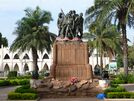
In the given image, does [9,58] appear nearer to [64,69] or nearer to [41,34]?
[41,34]

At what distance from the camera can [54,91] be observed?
2361 centimetres

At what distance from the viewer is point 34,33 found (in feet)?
154

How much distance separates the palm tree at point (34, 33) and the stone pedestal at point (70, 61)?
65.1 feet

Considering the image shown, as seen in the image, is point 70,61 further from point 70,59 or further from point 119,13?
point 119,13

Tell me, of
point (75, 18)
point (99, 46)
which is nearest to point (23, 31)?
point (99, 46)

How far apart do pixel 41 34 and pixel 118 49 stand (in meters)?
9.93

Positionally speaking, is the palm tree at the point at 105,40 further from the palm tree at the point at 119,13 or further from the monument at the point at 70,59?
the monument at the point at 70,59

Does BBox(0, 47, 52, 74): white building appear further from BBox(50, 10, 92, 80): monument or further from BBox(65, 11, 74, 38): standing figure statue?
BBox(50, 10, 92, 80): monument

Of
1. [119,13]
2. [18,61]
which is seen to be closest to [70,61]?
[119,13]

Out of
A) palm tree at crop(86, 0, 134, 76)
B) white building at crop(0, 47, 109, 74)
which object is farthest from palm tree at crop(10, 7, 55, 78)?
white building at crop(0, 47, 109, 74)

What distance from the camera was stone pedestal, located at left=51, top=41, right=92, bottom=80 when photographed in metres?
25.8

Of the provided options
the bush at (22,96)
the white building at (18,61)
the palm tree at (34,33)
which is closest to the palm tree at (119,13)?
the palm tree at (34,33)

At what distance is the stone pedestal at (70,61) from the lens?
25.8 meters

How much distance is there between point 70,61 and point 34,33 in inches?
841
